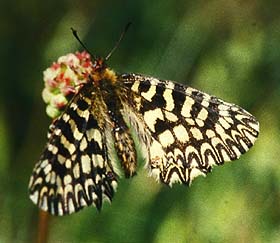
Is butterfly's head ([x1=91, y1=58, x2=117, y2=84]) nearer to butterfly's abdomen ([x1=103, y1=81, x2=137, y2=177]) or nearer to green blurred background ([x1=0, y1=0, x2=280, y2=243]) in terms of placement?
butterfly's abdomen ([x1=103, y1=81, x2=137, y2=177])

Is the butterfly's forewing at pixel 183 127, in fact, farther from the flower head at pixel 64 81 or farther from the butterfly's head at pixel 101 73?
the flower head at pixel 64 81

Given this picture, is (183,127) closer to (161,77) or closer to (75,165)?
(75,165)

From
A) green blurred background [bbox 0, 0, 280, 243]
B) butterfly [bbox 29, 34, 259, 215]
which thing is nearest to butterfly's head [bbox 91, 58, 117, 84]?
butterfly [bbox 29, 34, 259, 215]

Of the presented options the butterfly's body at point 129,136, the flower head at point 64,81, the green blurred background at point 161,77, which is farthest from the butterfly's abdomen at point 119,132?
the green blurred background at point 161,77

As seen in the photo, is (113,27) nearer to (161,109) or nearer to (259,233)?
(259,233)

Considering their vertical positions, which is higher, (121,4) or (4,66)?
(121,4)

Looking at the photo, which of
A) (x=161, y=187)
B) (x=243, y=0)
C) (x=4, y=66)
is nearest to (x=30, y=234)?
(x=161, y=187)
